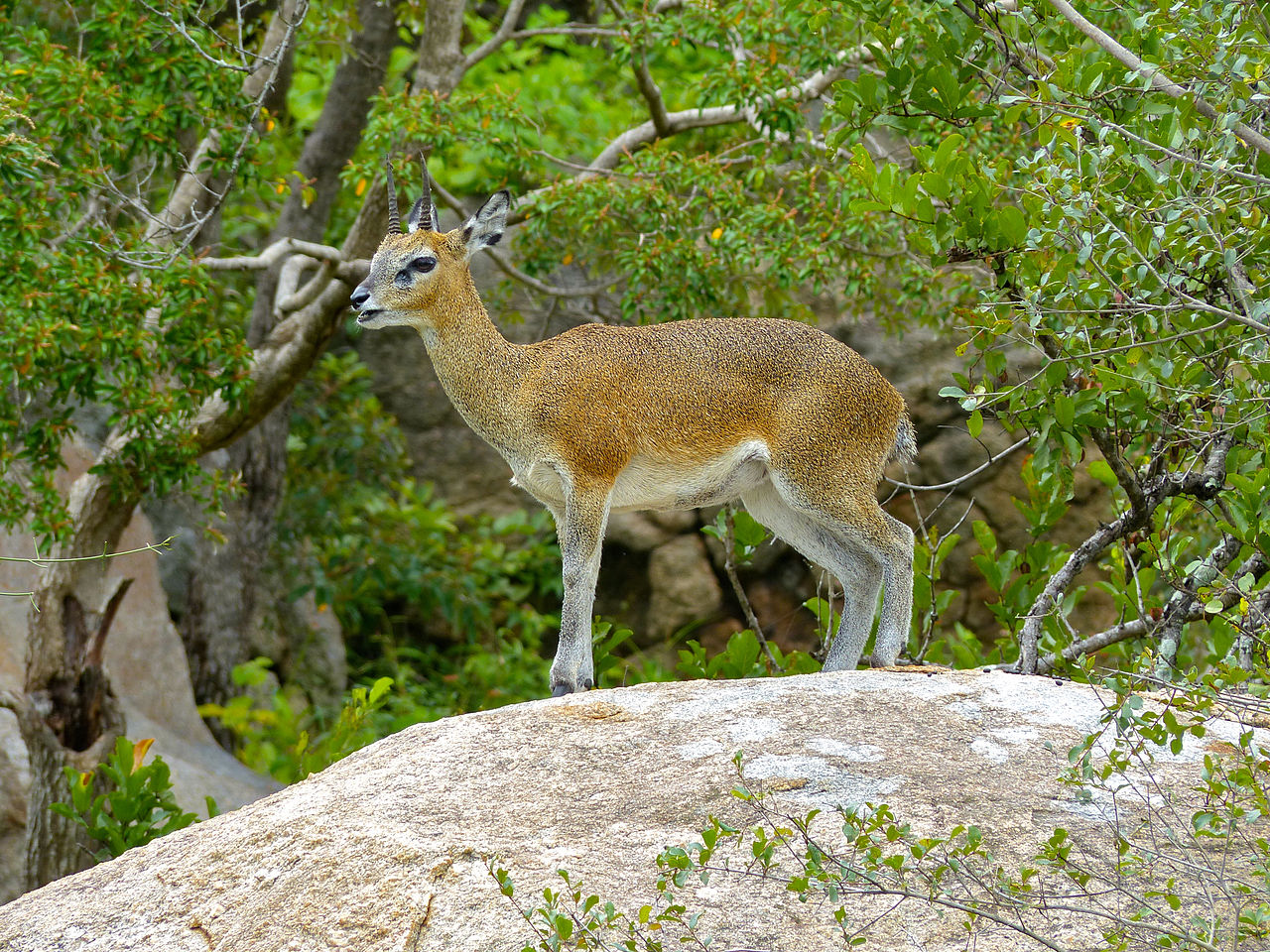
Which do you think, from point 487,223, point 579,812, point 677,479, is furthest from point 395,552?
point 579,812

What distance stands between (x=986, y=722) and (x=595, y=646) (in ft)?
11.0

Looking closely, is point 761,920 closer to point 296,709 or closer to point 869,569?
point 869,569

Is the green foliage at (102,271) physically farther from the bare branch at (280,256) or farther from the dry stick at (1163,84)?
the dry stick at (1163,84)

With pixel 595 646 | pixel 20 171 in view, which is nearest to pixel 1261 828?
pixel 595 646

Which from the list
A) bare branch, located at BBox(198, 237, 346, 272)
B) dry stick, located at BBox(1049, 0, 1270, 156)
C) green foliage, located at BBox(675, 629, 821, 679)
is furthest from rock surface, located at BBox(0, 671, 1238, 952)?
bare branch, located at BBox(198, 237, 346, 272)

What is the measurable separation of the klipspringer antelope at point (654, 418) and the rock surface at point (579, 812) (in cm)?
99

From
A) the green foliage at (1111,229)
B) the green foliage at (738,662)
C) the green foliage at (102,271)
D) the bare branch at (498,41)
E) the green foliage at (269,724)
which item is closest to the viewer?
the green foliage at (1111,229)

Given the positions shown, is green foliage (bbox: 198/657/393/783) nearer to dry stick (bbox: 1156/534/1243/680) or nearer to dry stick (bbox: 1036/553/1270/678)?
dry stick (bbox: 1036/553/1270/678)

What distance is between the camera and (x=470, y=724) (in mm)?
6258

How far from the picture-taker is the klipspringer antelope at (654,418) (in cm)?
709

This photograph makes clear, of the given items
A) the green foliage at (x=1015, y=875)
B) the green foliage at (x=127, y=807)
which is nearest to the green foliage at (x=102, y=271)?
the green foliage at (x=127, y=807)

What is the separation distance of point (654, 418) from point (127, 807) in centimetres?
436

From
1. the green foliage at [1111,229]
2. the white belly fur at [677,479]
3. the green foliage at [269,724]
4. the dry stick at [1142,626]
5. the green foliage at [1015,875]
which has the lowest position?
the green foliage at [269,724]

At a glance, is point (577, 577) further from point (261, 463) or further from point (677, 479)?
point (261, 463)
